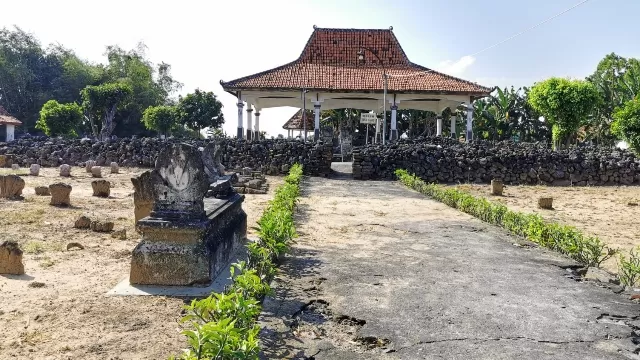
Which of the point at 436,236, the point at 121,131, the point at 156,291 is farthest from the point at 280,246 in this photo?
the point at 121,131

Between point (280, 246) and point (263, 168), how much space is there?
15.3 meters

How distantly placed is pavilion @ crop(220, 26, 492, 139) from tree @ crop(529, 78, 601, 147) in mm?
5018

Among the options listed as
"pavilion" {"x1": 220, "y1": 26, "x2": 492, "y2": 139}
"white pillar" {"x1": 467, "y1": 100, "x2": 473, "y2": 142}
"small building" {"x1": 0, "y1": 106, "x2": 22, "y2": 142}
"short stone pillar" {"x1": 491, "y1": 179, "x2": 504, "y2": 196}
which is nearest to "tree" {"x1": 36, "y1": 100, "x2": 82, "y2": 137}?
"small building" {"x1": 0, "y1": 106, "x2": 22, "y2": 142}

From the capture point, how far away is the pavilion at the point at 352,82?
2259 cm

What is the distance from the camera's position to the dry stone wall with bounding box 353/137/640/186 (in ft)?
63.6

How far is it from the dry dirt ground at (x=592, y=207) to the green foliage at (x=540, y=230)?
1.19 feet

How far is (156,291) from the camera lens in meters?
4.74

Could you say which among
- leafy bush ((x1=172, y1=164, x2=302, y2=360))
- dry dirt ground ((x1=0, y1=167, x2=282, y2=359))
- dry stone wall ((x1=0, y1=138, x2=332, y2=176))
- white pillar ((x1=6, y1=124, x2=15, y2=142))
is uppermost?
white pillar ((x1=6, y1=124, x2=15, y2=142))

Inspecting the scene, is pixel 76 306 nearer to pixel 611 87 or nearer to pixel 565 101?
pixel 565 101

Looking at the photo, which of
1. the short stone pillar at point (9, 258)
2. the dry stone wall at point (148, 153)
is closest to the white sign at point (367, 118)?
the dry stone wall at point (148, 153)

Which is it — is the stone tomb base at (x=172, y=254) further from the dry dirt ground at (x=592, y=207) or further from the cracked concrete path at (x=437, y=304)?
the dry dirt ground at (x=592, y=207)

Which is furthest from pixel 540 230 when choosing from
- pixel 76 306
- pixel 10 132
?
pixel 10 132

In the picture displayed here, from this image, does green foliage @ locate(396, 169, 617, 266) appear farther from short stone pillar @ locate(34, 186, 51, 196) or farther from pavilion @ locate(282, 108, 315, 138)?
pavilion @ locate(282, 108, 315, 138)

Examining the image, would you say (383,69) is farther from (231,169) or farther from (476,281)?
(476,281)
